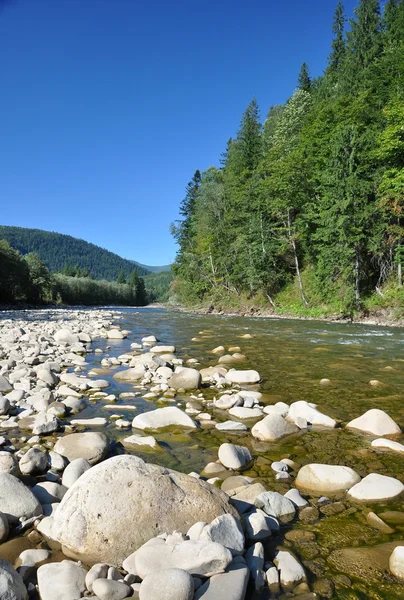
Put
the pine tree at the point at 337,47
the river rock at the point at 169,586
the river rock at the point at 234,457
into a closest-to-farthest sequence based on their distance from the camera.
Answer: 1. the river rock at the point at 169,586
2. the river rock at the point at 234,457
3. the pine tree at the point at 337,47

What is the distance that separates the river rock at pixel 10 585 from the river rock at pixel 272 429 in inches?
123

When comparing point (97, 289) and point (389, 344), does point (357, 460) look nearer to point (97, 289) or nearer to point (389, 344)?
point (389, 344)

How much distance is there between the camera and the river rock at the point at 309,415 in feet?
16.3

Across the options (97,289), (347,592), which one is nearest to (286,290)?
(347,592)

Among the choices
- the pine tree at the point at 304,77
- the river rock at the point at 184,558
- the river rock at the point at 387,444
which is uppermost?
the pine tree at the point at 304,77

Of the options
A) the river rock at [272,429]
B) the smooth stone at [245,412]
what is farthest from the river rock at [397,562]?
the smooth stone at [245,412]

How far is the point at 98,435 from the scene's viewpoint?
405cm

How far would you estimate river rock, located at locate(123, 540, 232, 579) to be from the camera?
2.08m

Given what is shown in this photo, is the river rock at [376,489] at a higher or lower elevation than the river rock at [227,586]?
lower

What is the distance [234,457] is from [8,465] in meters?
2.21

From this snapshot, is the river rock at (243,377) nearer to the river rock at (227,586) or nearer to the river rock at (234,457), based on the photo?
the river rock at (234,457)

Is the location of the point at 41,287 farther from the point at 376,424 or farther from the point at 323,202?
the point at 376,424

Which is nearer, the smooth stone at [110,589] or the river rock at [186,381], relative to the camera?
the smooth stone at [110,589]

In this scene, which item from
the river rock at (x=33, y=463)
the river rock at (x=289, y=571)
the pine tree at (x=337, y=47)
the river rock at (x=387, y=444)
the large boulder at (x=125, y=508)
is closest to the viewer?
the river rock at (x=289, y=571)
